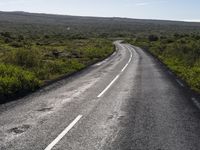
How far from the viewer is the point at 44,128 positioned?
855cm

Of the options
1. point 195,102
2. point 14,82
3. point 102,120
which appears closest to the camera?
point 102,120

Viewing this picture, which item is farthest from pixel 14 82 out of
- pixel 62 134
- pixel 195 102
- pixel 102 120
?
pixel 195 102

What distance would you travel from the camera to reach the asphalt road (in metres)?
7.38

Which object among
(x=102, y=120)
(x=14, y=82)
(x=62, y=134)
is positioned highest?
(x=62, y=134)

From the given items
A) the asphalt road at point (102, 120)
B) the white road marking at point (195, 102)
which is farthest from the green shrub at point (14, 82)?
the white road marking at point (195, 102)

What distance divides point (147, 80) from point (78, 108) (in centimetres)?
821

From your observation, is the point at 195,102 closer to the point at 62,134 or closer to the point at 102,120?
the point at 102,120

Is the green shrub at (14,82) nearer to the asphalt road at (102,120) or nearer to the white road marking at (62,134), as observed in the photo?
the asphalt road at (102,120)

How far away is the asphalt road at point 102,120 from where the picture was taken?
7383 mm

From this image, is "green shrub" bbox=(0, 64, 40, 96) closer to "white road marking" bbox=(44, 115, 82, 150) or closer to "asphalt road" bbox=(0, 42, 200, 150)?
"asphalt road" bbox=(0, 42, 200, 150)

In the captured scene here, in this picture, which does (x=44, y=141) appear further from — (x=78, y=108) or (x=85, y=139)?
(x=78, y=108)

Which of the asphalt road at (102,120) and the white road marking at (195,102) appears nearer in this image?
the asphalt road at (102,120)

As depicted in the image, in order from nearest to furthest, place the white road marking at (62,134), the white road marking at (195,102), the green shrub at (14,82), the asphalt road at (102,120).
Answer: the white road marking at (62,134) < the asphalt road at (102,120) < the white road marking at (195,102) < the green shrub at (14,82)

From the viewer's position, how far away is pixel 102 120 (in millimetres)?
9422
